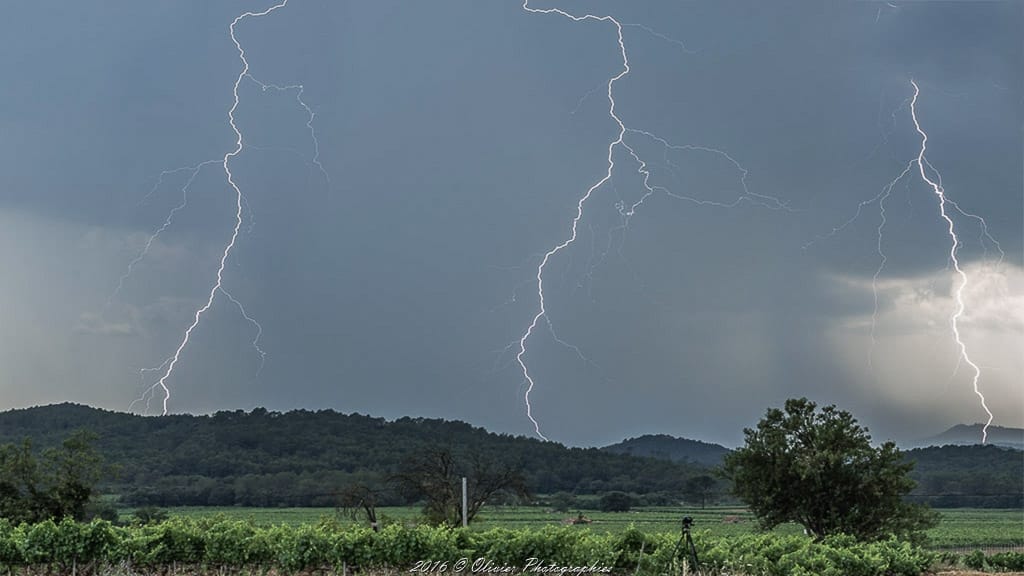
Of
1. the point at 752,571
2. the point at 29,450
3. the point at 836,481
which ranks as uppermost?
the point at 29,450

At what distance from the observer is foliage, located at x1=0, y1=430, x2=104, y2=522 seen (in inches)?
1262

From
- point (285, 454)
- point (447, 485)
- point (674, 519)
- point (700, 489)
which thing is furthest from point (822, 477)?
point (700, 489)

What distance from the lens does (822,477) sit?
23016 mm

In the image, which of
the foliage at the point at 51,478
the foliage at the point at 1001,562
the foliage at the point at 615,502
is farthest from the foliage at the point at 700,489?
the foliage at the point at 51,478

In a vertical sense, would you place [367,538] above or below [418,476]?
below

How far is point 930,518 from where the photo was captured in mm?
26016

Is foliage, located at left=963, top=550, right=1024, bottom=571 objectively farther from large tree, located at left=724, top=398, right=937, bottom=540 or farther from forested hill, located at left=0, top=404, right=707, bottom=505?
forested hill, located at left=0, top=404, right=707, bottom=505

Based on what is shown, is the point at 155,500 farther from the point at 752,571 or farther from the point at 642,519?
the point at 752,571

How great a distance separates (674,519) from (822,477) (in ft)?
126

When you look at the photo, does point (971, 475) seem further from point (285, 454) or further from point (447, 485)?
point (447, 485)

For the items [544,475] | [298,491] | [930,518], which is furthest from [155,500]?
[930,518]

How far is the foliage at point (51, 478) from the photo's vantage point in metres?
32.1

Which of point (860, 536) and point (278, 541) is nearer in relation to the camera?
point (278, 541)

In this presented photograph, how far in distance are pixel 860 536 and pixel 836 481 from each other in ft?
4.32
